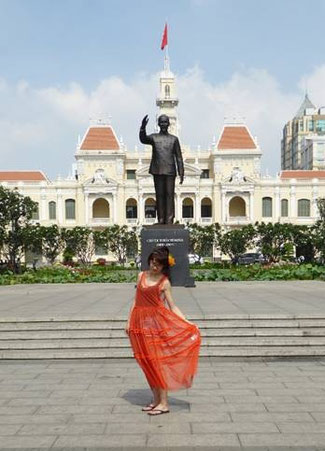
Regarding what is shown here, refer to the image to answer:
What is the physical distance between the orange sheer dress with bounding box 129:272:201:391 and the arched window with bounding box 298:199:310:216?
55.5 metres

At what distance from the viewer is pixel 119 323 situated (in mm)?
7984

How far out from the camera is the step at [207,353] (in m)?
7.12

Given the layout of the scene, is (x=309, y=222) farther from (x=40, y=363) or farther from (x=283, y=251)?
(x=40, y=363)

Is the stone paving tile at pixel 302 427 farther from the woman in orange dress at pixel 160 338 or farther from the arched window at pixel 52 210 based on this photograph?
the arched window at pixel 52 210

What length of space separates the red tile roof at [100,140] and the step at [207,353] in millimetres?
54024

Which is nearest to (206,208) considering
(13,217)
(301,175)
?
(301,175)

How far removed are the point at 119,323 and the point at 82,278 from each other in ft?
34.7

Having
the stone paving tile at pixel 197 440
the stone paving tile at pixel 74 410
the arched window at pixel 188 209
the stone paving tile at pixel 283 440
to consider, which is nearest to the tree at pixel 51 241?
the arched window at pixel 188 209

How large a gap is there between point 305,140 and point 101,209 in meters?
56.2

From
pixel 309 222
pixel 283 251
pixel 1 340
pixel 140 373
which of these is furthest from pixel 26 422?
pixel 309 222

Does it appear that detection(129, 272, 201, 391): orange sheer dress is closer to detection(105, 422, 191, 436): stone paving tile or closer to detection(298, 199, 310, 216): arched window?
detection(105, 422, 191, 436): stone paving tile

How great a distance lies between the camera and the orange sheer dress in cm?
464

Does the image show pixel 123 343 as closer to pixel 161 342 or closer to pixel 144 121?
pixel 161 342

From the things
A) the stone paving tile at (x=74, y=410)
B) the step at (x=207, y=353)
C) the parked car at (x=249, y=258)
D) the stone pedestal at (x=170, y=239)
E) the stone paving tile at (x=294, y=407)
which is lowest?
the parked car at (x=249, y=258)
